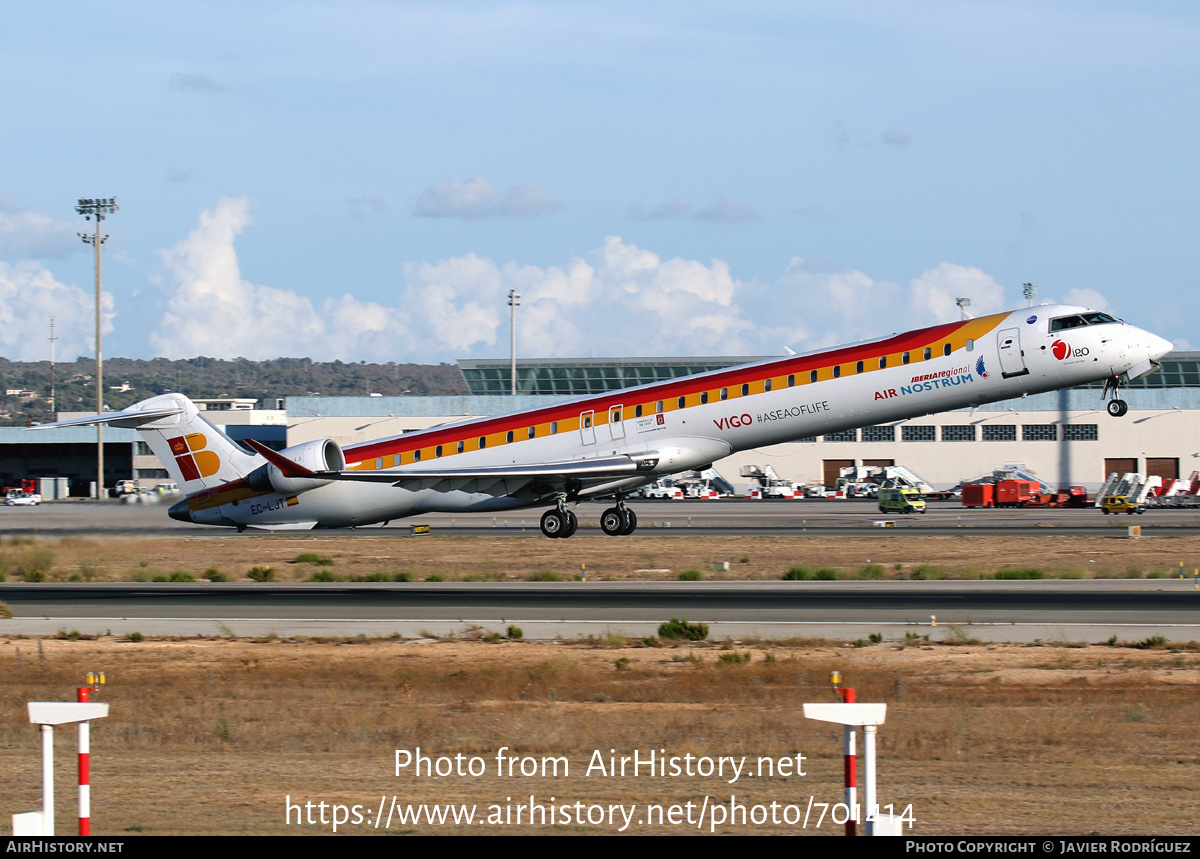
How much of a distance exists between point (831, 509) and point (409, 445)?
139 feet

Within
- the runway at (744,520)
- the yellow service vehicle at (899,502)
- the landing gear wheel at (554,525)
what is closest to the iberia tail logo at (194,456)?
the runway at (744,520)

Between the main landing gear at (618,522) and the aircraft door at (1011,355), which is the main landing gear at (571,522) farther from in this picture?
the aircraft door at (1011,355)

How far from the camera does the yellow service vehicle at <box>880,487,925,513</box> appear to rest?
6725cm

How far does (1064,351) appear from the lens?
100 ft

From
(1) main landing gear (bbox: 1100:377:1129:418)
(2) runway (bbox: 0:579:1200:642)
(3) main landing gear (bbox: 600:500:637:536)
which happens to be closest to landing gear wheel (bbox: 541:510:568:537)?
(3) main landing gear (bbox: 600:500:637:536)

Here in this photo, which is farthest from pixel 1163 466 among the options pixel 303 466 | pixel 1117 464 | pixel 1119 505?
pixel 303 466

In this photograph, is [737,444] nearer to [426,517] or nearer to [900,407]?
[900,407]

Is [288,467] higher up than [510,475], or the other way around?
[288,467]

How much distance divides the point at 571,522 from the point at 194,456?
12143mm

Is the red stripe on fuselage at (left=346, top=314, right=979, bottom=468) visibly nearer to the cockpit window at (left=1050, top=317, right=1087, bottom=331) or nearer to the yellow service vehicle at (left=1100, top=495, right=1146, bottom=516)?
the cockpit window at (left=1050, top=317, right=1087, bottom=331)

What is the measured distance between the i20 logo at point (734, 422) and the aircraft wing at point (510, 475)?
2.11 m

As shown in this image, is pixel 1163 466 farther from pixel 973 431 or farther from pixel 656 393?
pixel 656 393

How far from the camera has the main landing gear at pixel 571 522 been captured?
3859 cm

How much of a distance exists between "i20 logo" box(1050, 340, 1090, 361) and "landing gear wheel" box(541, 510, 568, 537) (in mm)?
15617
